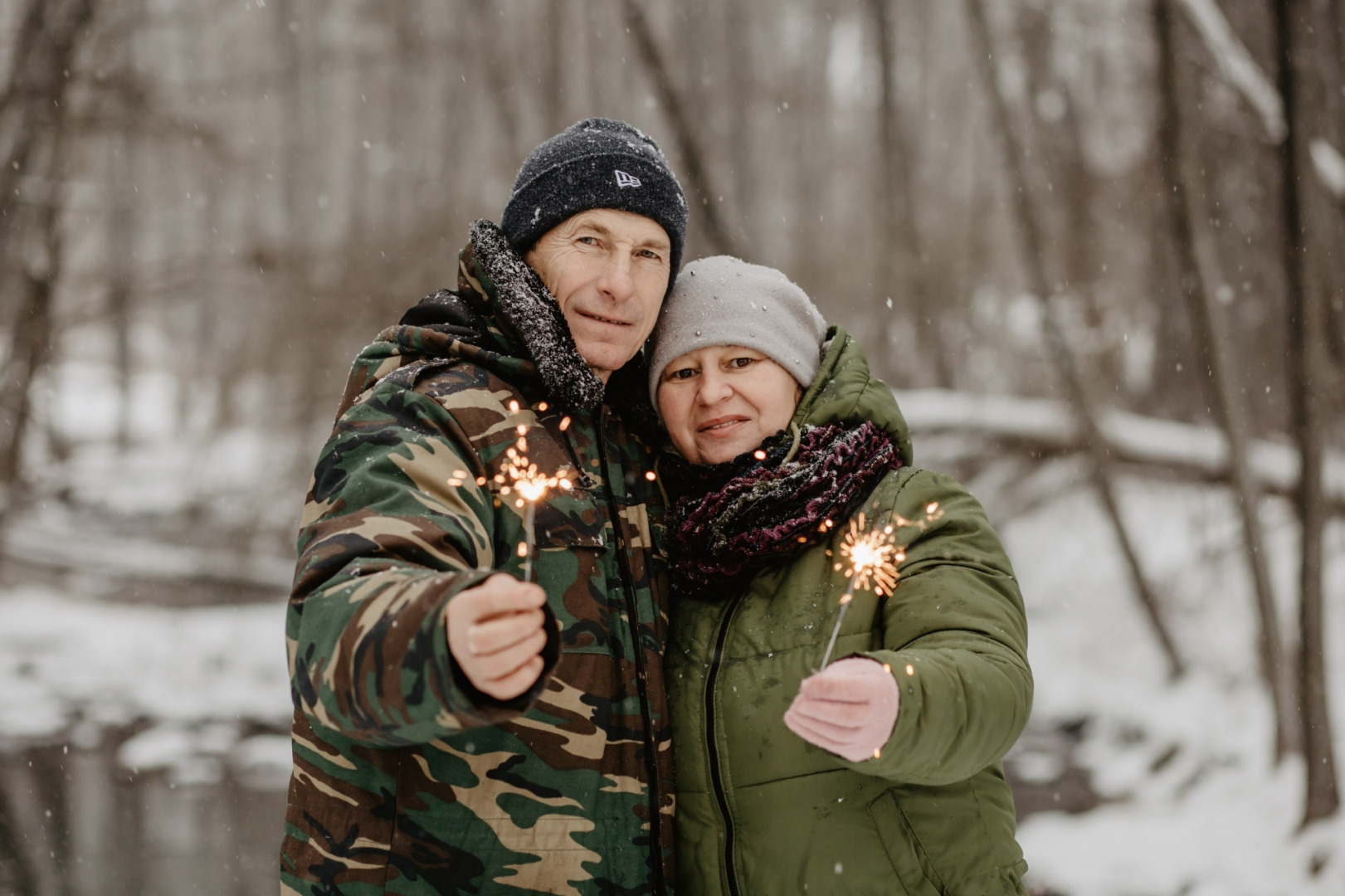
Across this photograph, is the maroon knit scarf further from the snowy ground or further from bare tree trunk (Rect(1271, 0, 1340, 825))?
the snowy ground

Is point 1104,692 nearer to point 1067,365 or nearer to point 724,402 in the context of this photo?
point 1067,365

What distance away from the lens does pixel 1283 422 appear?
852cm

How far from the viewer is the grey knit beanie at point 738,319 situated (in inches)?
89.8

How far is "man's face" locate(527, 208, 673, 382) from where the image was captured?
6.89 ft

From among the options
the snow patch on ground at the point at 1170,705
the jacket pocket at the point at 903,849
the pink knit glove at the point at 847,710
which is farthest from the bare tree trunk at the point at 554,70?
the pink knit glove at the point at 847,710

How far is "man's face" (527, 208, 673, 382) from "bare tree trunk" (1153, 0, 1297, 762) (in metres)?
4.94

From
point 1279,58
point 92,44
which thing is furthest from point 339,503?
point 92,44

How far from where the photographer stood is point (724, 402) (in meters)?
2.24

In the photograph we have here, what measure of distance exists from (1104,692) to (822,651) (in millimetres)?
7317

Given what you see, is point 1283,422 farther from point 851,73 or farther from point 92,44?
point 92,44

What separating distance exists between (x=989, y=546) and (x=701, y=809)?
0.76 m

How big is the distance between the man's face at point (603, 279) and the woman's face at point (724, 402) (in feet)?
0.56

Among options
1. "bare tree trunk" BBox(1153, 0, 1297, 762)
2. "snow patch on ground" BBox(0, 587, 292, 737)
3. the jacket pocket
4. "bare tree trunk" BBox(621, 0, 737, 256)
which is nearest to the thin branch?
"bare tree trunk" BBox(1153, 0, 1297, 762)

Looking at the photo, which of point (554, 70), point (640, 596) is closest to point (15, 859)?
point (640, 596)
